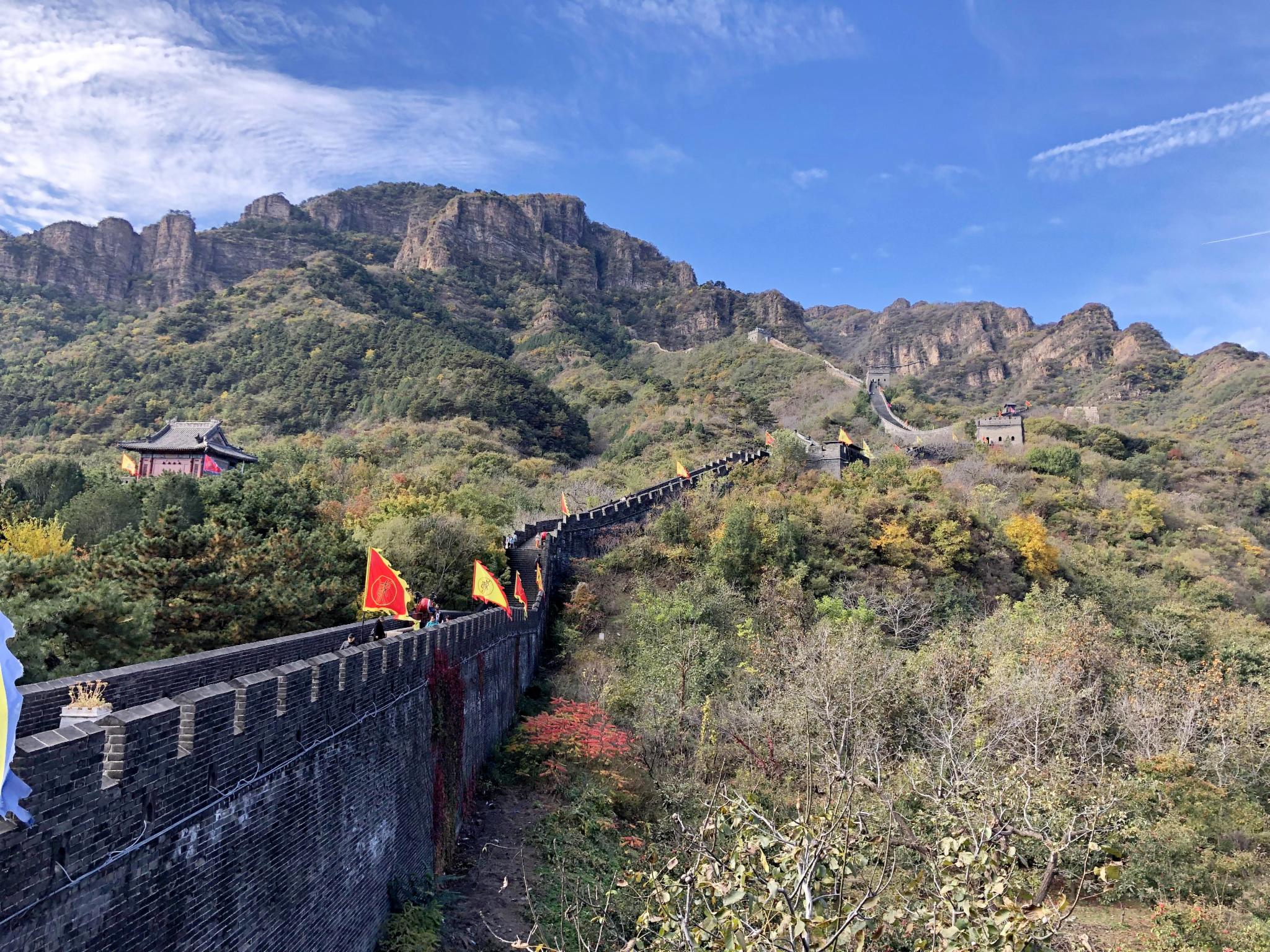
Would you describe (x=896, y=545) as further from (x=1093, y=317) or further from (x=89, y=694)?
(x=1093, y=317)

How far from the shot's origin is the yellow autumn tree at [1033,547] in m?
32.4

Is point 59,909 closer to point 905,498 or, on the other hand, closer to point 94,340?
point 905,498

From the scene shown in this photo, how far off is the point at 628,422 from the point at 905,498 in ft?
95.0

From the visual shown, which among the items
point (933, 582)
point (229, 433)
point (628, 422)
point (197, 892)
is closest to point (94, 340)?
point (229, 433)

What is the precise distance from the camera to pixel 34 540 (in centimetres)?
1673

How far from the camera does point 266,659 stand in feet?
33.6

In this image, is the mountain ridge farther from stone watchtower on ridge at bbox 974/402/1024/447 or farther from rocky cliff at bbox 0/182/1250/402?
Result: stone watchtower on ridge at bbox 974/402/1024/447

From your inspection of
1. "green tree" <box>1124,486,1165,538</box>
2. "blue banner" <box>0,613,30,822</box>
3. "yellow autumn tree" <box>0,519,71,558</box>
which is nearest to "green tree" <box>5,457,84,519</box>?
"yellow autumn tree" <box>0,519,71,558</box>

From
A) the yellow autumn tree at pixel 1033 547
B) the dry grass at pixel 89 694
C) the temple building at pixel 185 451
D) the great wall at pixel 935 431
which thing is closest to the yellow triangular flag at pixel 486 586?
the dry grass at pixel 89 694

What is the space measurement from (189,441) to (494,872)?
103 feet

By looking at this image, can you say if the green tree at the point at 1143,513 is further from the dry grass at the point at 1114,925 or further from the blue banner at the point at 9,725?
the blue banner at the point at 9,725

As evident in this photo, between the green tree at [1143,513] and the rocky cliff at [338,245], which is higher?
the rocky cliff at [338,245]

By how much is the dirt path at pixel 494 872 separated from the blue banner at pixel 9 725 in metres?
5.80

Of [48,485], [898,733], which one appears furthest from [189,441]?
[898,733]
